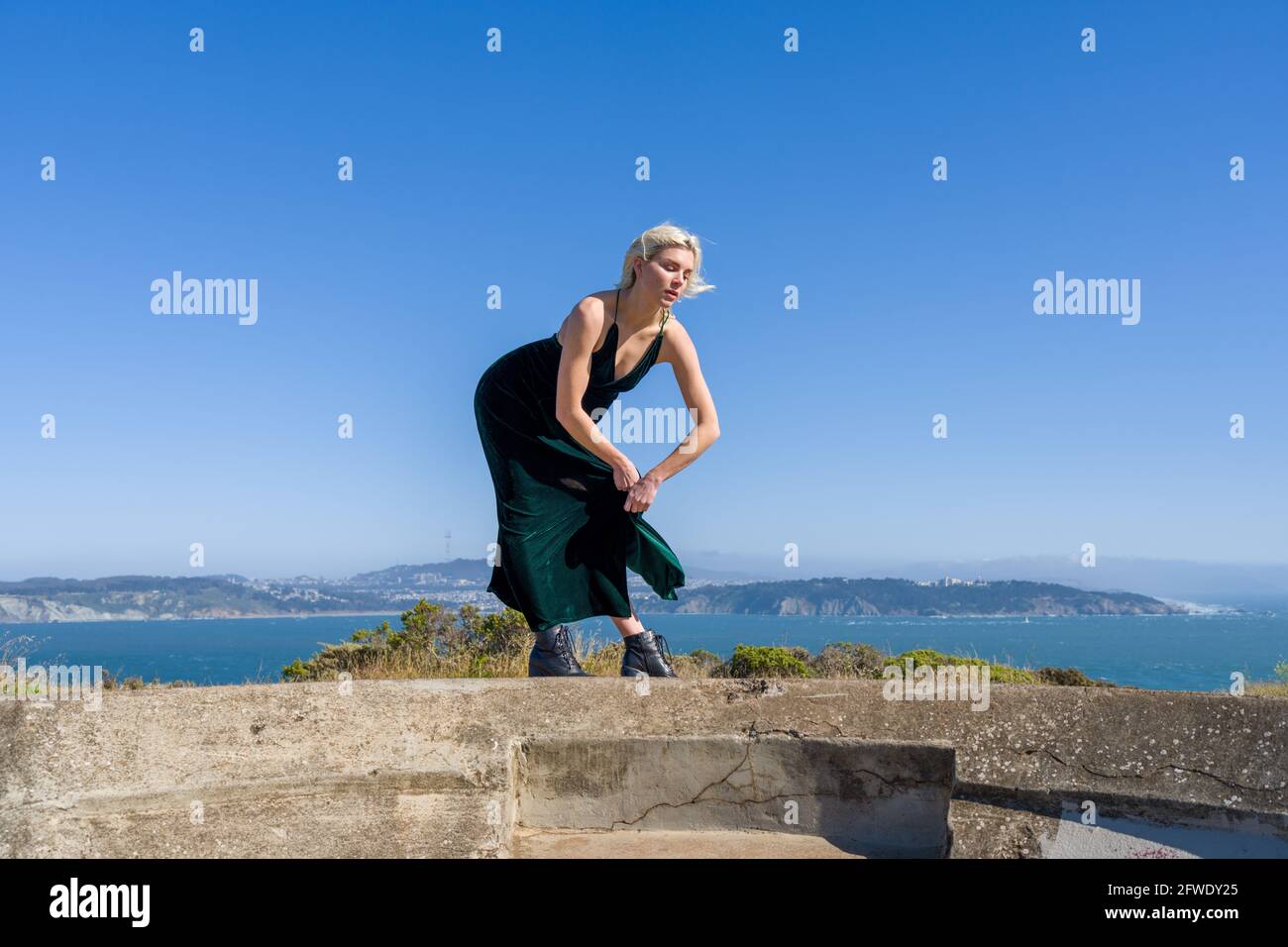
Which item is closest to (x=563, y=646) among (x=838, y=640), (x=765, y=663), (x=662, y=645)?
(x=662, y=645)

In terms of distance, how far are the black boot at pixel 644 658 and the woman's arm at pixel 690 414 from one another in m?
0.73

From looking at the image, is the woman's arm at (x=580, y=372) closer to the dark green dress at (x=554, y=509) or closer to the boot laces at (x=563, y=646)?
the dark green dress at (x=554, y=509)

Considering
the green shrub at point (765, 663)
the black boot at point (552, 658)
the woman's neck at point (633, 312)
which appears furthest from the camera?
the green shrub at point (765, 663)

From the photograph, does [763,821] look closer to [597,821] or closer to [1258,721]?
[597,821]

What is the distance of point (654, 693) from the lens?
4.39 meters

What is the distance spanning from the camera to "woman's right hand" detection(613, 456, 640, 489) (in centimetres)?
498

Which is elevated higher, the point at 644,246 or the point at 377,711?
the point at 644,246

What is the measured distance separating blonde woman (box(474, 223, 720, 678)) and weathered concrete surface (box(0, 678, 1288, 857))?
0.77 m

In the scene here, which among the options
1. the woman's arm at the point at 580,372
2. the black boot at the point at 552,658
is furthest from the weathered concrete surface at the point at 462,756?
the woman's arm at the point at 580,372

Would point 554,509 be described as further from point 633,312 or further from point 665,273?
point 665,273

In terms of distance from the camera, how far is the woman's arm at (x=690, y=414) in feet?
16.4
